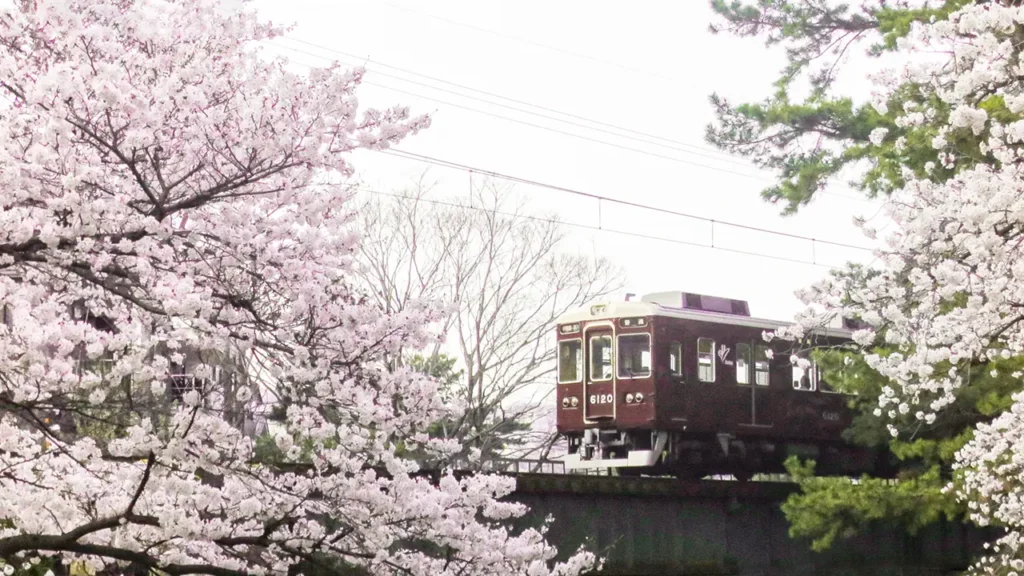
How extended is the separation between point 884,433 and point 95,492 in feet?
39.8

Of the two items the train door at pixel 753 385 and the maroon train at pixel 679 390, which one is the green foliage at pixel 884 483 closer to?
the maroon train at pixel 679 390

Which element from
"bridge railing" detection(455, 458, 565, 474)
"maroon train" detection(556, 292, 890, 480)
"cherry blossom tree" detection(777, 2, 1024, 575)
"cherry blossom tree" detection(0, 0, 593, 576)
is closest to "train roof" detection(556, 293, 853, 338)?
"maroon train" detection(556, 292, 890, 480)

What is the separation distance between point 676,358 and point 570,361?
1.83 meters

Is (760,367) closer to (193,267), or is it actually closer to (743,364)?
(743,364)

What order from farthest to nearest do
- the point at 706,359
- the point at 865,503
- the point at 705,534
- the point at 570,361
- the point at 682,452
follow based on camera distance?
the point at 570,361
the point at 682,452
the point at 706,359
the point at 705,534
the point at 865,503

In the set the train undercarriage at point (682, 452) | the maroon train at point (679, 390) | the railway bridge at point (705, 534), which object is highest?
the maroon train at point (679, 390)

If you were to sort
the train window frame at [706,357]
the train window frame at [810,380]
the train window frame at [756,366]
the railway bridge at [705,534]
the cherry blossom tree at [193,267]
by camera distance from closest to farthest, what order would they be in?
the cherry blossom tree at [193,267], the railway bridge at [705,534], the train window frame at [706,357], the train window frame at [756,366], the train window frame at [810,380]

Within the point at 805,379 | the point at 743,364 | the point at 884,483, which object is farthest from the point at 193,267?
the point at 805,379

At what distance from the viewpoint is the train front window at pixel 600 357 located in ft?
61.8

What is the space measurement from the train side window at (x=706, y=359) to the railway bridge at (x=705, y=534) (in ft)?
4.96

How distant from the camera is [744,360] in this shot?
63.0 ft

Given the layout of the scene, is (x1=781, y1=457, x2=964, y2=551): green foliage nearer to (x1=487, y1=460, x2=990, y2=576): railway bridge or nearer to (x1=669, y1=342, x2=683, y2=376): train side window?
(x1=487, y1=460, x2=990, y2=576): railway bridge

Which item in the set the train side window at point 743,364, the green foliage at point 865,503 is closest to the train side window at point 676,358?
the train side window at point 743,364

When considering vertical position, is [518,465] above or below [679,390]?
below
